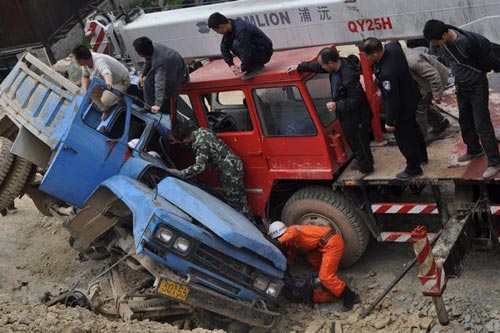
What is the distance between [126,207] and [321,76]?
2.33 m

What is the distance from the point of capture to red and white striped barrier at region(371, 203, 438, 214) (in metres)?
6.07

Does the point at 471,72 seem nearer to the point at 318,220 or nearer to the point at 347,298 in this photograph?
the point at 318,220

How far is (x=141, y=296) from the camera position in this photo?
244 inches

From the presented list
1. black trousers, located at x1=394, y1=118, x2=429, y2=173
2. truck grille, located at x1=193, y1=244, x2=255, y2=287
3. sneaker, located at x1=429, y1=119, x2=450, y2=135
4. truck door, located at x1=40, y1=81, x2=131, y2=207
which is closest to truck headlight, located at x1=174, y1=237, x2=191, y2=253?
truck grille, located at x1=193, y1=244, x2=255, y2=287

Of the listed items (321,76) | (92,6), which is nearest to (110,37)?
(321,76)

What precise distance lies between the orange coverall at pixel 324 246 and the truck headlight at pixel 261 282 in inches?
16.6

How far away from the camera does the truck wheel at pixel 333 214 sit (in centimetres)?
652

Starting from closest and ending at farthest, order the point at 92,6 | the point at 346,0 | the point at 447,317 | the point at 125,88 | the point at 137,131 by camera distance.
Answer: the point at 447,317, the point at 346,0, the point at 137,131, the point at 125,88, the point at 92,6

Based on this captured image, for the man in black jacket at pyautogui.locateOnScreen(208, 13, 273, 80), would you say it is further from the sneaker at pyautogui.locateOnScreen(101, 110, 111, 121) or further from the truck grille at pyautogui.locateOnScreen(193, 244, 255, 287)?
the truck grille at pyautogui.locateOnScreen(193, 244, 255, 287)

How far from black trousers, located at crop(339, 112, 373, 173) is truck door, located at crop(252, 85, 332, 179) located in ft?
0.97

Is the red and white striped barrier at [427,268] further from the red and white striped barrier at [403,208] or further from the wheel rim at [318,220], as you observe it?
the wheel rim at [318,220]

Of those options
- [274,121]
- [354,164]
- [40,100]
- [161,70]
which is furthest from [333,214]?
[40,100]

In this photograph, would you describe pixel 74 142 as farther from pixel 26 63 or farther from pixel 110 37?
pixel 110 37

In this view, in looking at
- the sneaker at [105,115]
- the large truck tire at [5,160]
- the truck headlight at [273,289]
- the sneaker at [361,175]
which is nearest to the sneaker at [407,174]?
the sneaker at [361,175]
